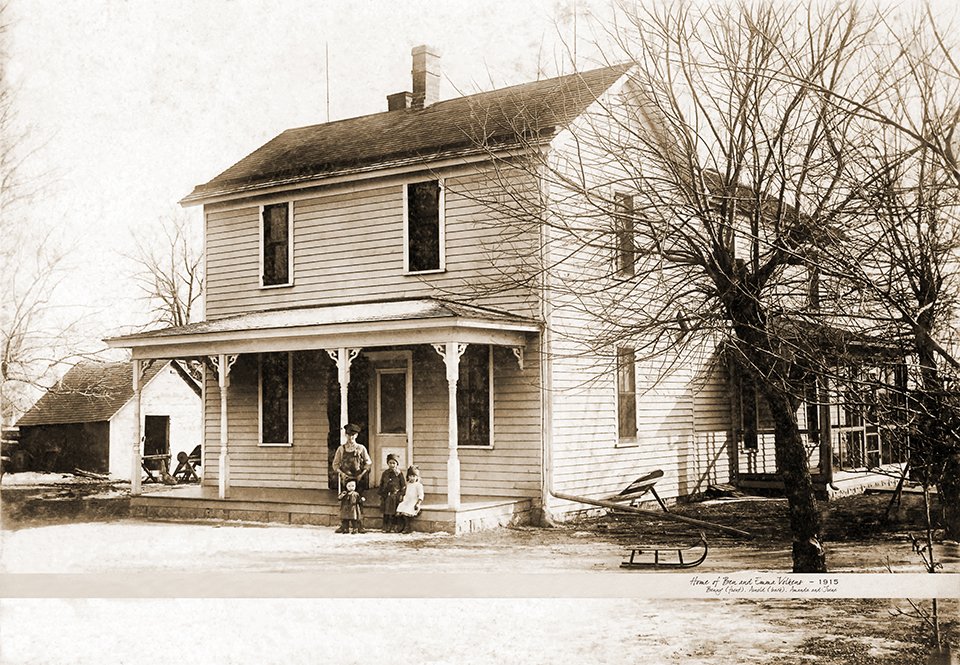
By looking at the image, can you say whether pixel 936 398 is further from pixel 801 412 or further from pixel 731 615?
pixel 801 412

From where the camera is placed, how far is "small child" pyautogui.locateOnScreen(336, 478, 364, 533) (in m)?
8.92

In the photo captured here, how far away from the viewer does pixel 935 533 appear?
7.27 meters

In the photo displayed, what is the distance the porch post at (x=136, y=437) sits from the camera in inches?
380

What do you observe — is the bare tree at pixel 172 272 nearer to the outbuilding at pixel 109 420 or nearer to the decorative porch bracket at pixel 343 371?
the outbuilding at pixel 109 420

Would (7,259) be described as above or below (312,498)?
above

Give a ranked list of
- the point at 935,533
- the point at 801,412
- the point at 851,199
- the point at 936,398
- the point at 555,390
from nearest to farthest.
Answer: the point at 936,398 < the point at 851,199 < the point at 935,533 < the point at 555,390 < the point at 801,412

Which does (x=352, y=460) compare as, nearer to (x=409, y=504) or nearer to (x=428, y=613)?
(x=409, y=504)

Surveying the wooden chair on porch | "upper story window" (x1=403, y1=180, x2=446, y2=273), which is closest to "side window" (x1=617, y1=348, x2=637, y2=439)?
"upper story window" (x1=403, y1=180, x2=446, y2=273)

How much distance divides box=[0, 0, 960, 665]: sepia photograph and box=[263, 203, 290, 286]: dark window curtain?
0.22 ft

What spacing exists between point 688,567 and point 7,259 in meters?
6.75

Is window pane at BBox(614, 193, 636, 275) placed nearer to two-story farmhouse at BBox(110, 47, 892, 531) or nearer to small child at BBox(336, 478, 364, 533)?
two-story farmhouse at BBox(110, 47, 892, 531)

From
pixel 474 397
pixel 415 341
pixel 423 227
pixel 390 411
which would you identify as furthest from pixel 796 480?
pixel 423 227

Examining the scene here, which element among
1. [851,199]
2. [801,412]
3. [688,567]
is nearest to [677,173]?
[851,199]

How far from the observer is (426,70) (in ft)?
25.2
